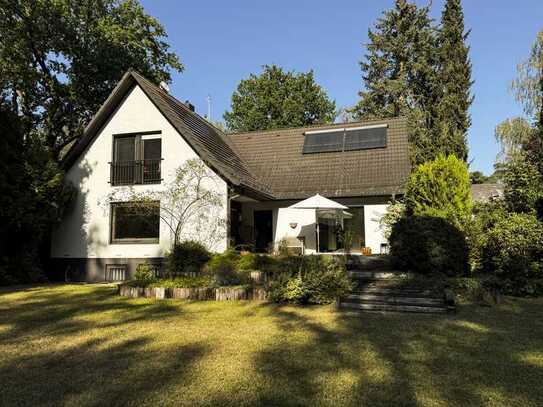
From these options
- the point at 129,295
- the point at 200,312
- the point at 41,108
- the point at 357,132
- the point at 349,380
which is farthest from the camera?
the point at 41,108

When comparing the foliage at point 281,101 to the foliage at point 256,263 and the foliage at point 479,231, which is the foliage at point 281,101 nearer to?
the foliage at point 256,263

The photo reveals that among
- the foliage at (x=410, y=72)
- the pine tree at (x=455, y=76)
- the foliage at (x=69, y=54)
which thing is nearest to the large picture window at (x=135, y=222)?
the foliage at (x=69, y=54)

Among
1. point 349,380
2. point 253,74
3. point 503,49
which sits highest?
point 253,74

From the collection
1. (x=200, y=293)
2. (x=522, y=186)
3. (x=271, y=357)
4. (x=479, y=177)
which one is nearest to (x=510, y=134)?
(x=522, y=186)

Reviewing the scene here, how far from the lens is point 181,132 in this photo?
14219mm

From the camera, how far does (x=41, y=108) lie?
22531mm

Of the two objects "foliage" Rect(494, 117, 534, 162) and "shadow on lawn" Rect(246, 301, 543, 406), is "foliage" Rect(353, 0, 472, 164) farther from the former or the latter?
"shadow on lawn" Rect(246, 301, 543, 406)

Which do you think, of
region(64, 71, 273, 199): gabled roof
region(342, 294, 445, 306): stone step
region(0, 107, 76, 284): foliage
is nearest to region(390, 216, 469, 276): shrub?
region(342, 294, 445, 306): stone step

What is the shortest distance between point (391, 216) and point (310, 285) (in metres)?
7.20

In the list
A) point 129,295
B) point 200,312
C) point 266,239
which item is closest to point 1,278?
point 129,295

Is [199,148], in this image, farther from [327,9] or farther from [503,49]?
[503,49]

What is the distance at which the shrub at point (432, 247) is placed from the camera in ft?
31.4

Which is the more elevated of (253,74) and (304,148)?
(253,74)

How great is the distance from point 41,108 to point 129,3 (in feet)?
26.4
